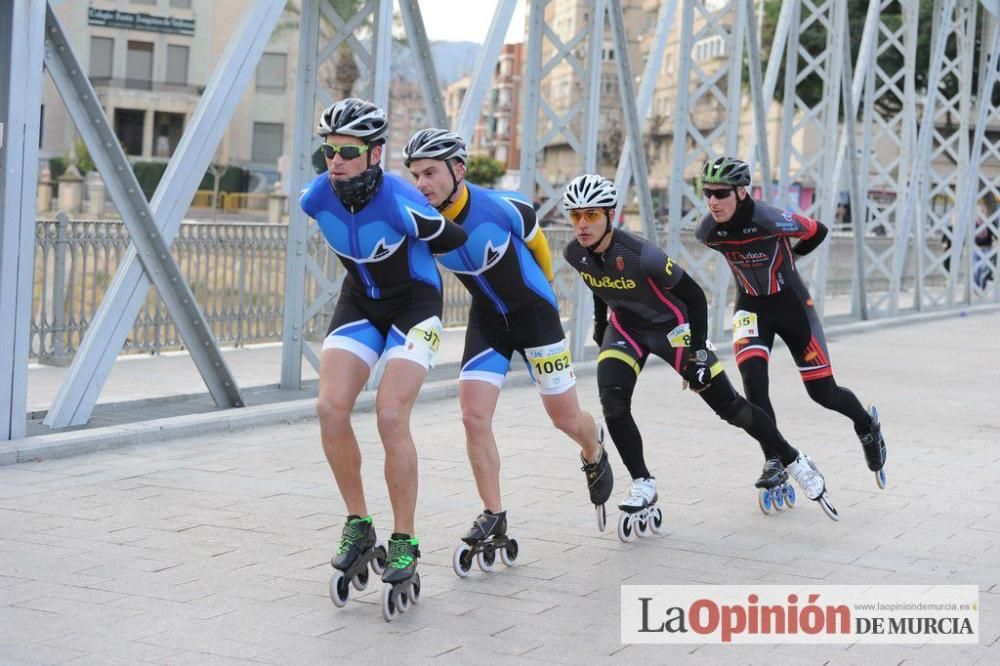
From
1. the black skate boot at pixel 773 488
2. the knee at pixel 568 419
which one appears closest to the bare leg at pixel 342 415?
the knee at pixel 568 419

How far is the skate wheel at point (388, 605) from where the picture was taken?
6.09m

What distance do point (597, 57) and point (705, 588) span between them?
10216 mm

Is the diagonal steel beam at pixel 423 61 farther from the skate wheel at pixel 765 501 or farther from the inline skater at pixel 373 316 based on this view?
the inline skater at pixel 373 316

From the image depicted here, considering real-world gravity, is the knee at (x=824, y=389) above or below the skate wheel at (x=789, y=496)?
above

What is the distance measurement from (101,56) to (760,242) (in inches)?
3077

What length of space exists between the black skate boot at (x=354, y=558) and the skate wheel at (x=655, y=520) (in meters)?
1.94

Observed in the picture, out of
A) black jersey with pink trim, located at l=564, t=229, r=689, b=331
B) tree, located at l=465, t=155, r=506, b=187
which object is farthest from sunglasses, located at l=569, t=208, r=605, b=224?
tree, located at l=465, t=155, r=506, b=187

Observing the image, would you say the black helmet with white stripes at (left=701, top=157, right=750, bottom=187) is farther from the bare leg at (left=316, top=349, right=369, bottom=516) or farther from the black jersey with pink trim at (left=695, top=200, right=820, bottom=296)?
the bare leg at (left=316, top=349, right=369, bottom=516)

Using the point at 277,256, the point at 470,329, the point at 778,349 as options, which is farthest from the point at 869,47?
the point at 470,329

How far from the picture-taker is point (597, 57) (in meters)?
16.3

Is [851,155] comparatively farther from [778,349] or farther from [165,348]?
[165,348]

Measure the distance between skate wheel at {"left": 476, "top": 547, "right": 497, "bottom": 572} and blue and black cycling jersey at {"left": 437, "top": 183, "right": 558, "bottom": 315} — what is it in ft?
3.70

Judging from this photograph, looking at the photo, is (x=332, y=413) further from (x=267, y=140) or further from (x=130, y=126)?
(x=130, y=126)

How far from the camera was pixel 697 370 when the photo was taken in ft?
26.3
